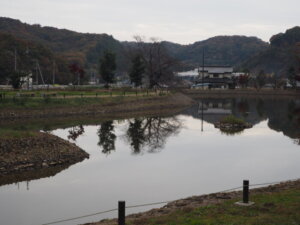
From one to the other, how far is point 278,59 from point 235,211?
18705 centimetres

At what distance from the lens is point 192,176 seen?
2062cm

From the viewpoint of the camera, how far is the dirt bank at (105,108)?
43.4 meters

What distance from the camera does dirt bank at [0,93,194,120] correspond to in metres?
43.4

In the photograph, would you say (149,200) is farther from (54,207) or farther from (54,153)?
(54,153)

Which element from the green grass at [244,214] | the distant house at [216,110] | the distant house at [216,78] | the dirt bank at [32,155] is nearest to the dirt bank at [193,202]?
the green grass at [244,214]

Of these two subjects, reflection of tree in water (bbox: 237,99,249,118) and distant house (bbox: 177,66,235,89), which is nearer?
reflection of tree in water (bbox: 237,99,249,118)

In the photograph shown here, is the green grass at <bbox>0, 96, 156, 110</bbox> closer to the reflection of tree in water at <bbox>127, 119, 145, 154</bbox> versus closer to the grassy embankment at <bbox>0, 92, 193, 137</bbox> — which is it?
the grassy embankment at <bbox>0, 92, 193, 137</bbox>

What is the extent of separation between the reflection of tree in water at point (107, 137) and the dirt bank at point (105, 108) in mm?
6540

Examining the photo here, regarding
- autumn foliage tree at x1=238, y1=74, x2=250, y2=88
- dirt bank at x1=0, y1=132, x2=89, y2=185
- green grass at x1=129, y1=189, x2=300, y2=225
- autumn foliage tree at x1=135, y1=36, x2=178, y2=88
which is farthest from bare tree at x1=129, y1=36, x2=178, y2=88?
green grass at x1=129, y1=189, x2=300, y2=225

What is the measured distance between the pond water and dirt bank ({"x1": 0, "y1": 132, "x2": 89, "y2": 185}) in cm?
94

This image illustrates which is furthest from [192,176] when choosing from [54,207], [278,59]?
[278,59]

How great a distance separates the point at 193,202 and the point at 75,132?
75.7 feet

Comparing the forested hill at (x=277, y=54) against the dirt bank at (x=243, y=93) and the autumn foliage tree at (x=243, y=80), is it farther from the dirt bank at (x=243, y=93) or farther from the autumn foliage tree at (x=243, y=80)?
the dirt bank at (x=243, y=93)

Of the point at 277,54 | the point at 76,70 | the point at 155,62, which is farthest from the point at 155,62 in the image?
the point at 277,54
